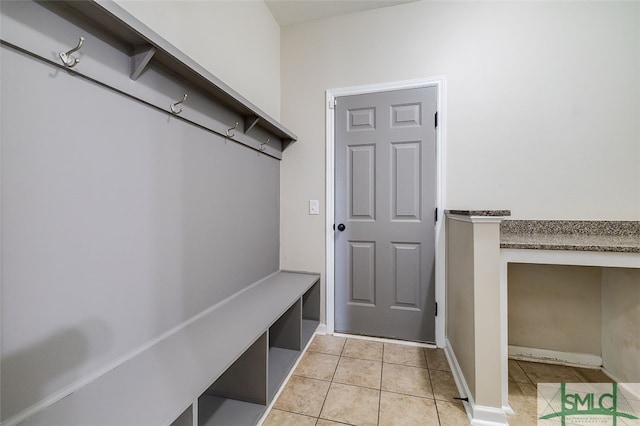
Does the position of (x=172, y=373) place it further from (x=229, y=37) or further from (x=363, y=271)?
(x=229, y=37)

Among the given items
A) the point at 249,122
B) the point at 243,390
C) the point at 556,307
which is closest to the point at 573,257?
the point at 556,307

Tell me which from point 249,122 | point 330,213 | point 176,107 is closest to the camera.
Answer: point 176,107

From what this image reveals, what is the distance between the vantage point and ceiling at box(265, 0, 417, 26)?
83.5 inches

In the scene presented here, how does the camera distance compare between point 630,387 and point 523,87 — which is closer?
point 630,387

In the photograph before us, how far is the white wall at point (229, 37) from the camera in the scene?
1.21 meters

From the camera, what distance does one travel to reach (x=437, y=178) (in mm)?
2041

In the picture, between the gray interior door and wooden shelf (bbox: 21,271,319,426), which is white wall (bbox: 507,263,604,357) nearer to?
the gray interior door

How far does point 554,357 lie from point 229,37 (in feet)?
10.5

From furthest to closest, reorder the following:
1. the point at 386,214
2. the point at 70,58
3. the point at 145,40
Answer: the point at 386,214
the point at 145,40
the point at 70,58

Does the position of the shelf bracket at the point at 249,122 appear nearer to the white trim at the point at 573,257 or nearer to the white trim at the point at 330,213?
the white trim at the point at 330,213

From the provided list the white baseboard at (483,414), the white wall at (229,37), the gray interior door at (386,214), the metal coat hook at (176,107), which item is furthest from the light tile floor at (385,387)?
the white wall at (229,37)

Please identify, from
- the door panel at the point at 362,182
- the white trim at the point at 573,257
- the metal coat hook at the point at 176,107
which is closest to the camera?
the metal coat hook at the point at 176,107

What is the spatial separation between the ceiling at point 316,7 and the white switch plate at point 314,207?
1.65 m

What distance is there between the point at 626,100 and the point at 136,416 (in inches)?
124
